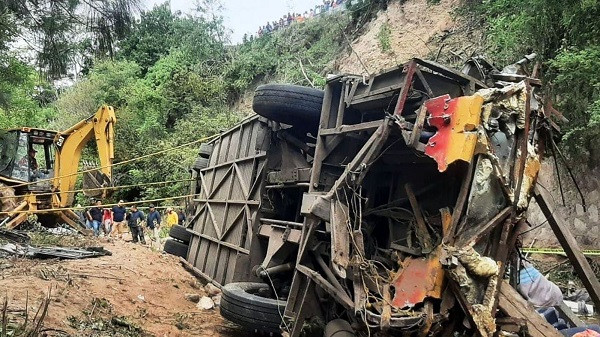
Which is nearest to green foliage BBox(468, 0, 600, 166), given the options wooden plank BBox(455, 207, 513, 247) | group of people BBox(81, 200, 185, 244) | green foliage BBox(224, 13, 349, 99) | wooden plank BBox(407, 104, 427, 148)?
wooden plank BBox(455, 207, 513, 247)

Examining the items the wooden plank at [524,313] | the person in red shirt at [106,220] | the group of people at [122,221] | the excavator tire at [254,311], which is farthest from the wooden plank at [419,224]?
the person in red shirt at [106,220]

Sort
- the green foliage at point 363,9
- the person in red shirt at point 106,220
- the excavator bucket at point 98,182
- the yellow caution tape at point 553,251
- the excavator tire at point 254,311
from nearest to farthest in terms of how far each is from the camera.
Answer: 1. the excavator tire at point 254,311
2. the yellow caution tape at point 553,251
3. the excavator bucket at point 98,182
4. the person in red shirt at point 106,220
5. the green foliage at point 363,9

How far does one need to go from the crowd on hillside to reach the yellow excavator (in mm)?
14724

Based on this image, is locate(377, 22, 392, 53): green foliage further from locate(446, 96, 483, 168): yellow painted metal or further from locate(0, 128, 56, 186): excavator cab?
locate(446, 96, 483, 168): yellow painted metal

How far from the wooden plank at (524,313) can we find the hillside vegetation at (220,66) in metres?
3.90

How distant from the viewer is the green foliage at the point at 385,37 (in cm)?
1716

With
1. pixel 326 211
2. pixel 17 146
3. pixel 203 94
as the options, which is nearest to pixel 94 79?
pixel 203 94

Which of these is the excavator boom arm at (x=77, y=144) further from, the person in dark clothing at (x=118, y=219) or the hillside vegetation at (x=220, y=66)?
the person in dark clothing at (x=118, y=219)

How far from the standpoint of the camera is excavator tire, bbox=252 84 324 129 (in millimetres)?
6191

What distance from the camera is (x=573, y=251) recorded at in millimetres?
4316

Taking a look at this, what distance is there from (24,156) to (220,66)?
1503 cm

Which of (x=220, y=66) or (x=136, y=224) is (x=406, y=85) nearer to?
(x=136, y=224)

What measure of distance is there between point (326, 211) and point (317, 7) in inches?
925

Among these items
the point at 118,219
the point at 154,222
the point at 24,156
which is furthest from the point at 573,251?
the point at 118,219
